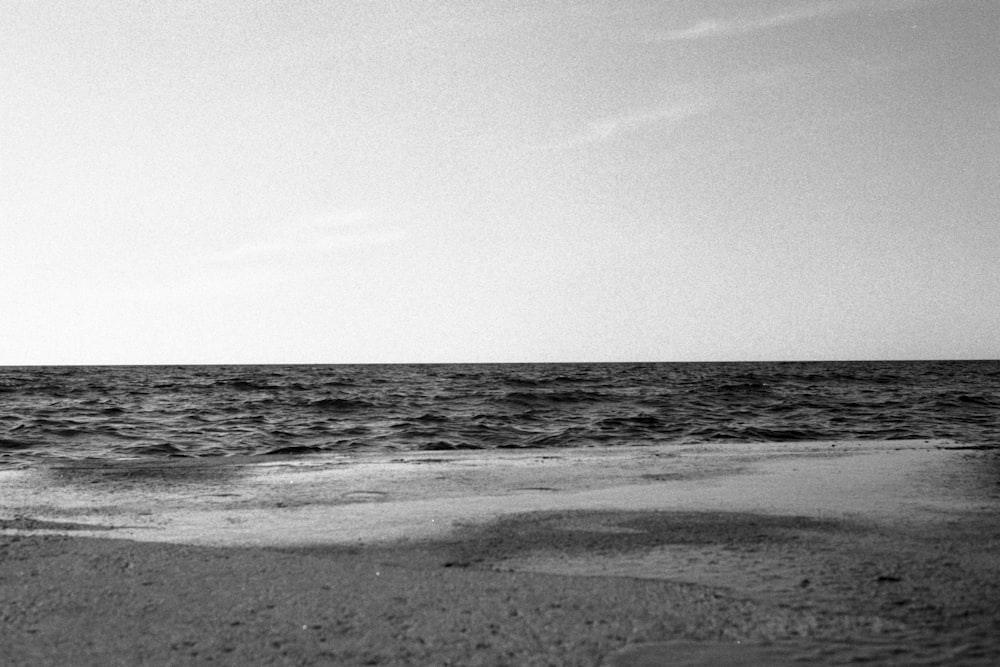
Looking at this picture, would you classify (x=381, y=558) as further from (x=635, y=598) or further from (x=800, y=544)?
(x=800, y=544)

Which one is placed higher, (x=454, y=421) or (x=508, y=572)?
(x=508, y=572)

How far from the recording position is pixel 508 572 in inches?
171

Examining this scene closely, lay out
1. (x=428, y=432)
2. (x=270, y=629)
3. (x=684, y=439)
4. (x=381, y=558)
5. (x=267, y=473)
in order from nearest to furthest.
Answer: (x=270, y=629)
(x=381, y=558)
(x=267, y=473)
(x=684, y=439)
(x=428, y=432)

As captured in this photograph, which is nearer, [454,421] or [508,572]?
[508,572]

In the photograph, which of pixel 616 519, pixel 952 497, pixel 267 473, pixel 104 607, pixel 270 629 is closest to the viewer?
pixel 270 629

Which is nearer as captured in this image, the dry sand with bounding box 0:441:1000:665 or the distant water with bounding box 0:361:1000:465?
the dry sand with bounding box 0:441:1000:665

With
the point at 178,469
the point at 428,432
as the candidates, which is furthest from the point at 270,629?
the point at 428,432

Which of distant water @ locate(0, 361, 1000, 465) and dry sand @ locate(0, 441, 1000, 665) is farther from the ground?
dry sand @ locate(0, 441, 1000, 665)

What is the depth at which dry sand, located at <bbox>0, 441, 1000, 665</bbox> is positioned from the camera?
3168 millimetres

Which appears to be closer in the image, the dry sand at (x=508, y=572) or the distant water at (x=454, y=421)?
the dry sand at (x=508, y=572)

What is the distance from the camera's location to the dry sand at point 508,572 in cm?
317

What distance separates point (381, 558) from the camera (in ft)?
15.5

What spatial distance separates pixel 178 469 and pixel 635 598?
24.7ft

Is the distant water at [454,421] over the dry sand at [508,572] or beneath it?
beneath
